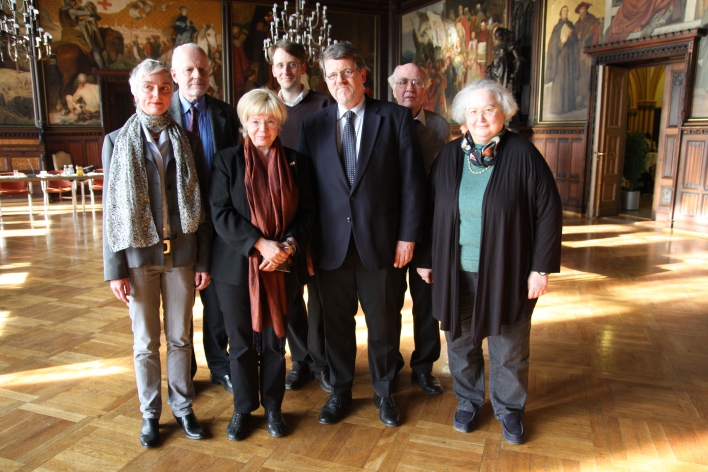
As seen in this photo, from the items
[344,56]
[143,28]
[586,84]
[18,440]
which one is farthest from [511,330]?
[143,28]

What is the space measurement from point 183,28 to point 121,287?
13.4 meters

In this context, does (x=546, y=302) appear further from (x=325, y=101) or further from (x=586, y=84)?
(x=586, y=84)

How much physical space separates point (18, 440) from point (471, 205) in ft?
8.27

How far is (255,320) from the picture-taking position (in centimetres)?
259

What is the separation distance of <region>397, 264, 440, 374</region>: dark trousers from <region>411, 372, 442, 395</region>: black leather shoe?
0.03m

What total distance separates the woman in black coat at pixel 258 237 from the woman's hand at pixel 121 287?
1.32 feet

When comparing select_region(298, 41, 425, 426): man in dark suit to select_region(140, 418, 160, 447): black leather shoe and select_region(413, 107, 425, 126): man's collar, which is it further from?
select_region(140, 418, 160, 447): black leather shoe

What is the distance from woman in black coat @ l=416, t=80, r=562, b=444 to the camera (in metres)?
2.47

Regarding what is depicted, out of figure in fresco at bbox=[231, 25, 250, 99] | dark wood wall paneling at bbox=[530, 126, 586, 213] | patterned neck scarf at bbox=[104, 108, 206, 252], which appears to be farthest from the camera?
figure in fresco at bbox=[231, 25, 250, 99]

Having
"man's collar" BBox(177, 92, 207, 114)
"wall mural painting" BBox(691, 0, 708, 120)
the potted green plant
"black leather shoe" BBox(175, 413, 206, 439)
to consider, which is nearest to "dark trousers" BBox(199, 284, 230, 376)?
"black leather shoe" BBox(175, 413, 206, 439)

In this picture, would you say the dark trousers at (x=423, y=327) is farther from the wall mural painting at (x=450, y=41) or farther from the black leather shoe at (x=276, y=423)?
the wall mural painting at (x=450, y=41)

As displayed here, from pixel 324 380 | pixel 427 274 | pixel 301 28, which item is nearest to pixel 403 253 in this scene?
pixel 427 274

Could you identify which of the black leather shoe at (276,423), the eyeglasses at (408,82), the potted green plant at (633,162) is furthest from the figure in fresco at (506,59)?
the black leather shoe at (276,423)

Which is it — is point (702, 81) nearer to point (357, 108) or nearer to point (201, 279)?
point (357, 108)
